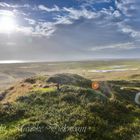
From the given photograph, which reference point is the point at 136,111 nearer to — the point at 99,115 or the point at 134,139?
the point at 99,115

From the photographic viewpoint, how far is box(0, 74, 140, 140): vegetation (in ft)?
70.9

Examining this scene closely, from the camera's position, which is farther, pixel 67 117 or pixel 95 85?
pixel 95 85

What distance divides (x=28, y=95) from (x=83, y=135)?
1101cm

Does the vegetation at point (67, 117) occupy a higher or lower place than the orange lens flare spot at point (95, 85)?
lower

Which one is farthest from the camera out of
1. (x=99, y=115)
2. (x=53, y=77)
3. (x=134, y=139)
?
(x=53, y=77)

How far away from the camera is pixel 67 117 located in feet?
80.5

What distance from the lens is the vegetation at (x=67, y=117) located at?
70.9 ft

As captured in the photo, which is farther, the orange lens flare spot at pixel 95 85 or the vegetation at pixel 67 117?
the orange lens flare spot at pixel 95 85

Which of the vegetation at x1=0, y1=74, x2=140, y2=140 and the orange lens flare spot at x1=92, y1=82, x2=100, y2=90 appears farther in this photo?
the orange lens flare spot at x1=92, y1=82, x2=100, y2=90

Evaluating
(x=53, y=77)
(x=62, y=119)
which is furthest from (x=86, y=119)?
(x=53, y=77)

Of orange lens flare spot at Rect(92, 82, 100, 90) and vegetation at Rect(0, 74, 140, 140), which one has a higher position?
orange lens flare spot at Rect(92, 82, 100, 90)

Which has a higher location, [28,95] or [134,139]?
[28,95]

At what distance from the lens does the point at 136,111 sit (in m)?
29.4

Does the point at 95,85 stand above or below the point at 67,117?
above
